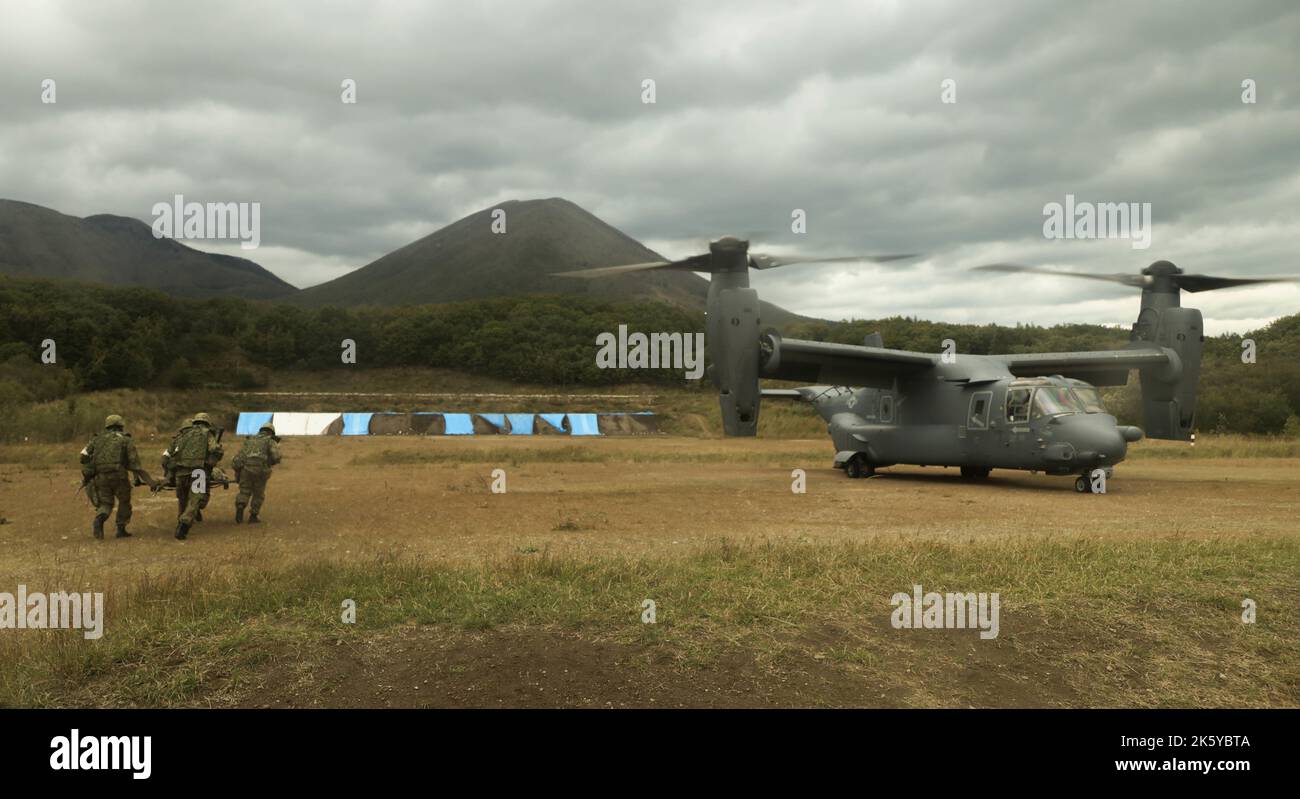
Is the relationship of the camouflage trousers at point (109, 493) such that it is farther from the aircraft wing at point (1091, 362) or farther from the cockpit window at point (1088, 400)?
the aircraft wing at point (1091, 362)

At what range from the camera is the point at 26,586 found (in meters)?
9.28

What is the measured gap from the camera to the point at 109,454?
1345 centimetres

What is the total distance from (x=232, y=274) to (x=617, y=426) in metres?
164

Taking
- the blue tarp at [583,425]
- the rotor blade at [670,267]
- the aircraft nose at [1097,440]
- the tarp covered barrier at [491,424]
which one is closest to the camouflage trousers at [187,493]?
the rotor blade at [670,267]

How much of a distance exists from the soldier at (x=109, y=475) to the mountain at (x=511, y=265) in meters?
108

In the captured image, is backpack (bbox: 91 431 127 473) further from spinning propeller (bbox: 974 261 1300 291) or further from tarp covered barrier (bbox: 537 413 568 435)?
tarp covered barrier (bbox: 537 413 568 435)

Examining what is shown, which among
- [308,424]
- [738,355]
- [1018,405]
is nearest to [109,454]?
[738,355]

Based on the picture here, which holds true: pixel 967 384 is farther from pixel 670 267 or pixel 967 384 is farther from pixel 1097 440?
pixel 670 267

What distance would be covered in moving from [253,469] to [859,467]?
56.0 feet

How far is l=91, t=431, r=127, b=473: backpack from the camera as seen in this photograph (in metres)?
13.4

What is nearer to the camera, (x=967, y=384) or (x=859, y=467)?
(x=967, y=384)

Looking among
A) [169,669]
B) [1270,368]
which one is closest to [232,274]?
[1270,368]

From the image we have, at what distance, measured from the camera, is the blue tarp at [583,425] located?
56.2 meters
